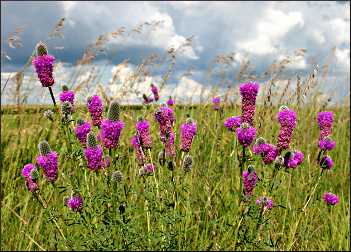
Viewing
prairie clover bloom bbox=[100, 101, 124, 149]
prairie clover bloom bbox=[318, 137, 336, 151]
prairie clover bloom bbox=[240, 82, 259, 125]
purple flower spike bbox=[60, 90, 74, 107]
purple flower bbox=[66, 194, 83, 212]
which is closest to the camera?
Result: prairie clover bloom bbox=[100, 101, 124, 149]

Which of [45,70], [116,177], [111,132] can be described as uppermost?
[45,70]

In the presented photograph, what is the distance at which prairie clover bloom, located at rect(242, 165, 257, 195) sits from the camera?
6.91 feet

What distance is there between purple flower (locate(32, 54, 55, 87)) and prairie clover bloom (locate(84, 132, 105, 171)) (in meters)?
0.30

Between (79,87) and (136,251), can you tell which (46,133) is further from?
(136,251)

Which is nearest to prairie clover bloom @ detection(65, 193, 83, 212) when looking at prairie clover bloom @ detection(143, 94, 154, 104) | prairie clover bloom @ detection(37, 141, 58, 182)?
prairie clover bloom @ detection(37, 141, 58, 182)

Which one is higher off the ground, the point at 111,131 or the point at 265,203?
the point at 111,131

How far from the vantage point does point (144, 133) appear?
7.22ft

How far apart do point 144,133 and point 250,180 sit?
554mm

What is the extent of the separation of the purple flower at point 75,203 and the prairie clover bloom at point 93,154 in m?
0.23

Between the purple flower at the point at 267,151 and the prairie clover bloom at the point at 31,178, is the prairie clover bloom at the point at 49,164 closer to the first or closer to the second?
the prairie clover bloom at the point at 31,178

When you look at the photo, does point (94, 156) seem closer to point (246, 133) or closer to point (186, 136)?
point (186, 136)

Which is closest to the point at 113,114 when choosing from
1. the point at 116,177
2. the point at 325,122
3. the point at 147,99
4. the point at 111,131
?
the point at 111,131

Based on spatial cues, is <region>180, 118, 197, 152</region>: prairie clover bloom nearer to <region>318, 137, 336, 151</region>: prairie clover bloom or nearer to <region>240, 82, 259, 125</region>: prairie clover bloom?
<region>240, 82, 259, 125</region>: prairie clover bloom

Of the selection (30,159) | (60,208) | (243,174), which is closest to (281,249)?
(243,174)
